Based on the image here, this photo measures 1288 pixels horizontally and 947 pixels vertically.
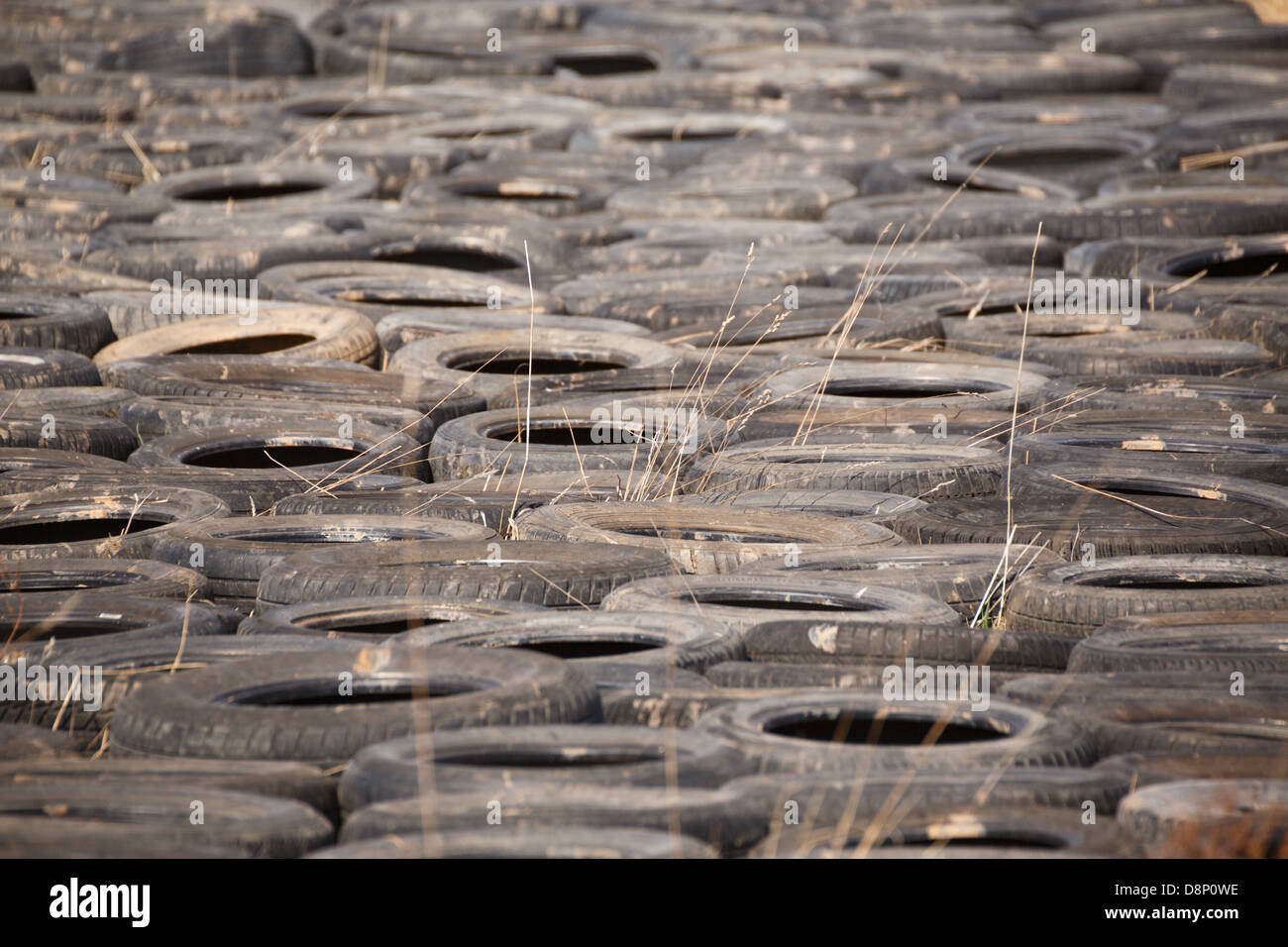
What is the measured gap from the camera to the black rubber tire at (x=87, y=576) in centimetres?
525

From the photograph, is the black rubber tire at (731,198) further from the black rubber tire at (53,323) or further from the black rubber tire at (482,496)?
the black rubber tire at (482,496)

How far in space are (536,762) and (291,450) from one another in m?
3.45

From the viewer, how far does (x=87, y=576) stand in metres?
5.30

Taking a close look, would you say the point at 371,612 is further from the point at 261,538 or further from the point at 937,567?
the point at 937,567

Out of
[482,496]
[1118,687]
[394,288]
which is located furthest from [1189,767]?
[394,288]

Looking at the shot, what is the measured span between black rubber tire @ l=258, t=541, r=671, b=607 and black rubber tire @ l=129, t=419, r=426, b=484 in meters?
1.20

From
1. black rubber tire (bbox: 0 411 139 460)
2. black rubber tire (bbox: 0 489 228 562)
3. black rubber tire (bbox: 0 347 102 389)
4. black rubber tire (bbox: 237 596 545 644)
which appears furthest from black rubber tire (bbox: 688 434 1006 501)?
black rubber tire (bbox: 0 347 102 389)

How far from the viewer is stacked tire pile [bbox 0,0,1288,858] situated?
3666 mm

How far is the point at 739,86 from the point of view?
15.4 meters

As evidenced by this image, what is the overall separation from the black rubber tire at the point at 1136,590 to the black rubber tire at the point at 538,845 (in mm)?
1966

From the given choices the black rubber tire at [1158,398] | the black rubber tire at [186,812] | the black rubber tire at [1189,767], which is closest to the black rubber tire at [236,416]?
the black rubber tire at [1158,398]

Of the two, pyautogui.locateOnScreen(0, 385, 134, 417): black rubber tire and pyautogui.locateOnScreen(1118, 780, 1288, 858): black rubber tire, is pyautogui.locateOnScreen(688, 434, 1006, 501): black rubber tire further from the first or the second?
pyautogui.locateOnScreen(1118, 780, 1288, 858): black rubber tire
